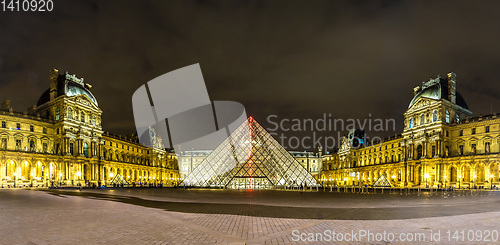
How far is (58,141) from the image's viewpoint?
4634 centimetres

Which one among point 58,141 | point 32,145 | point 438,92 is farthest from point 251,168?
point 438,92

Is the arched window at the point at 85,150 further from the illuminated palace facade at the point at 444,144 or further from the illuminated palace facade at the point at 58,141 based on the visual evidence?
the illuminated palace facade at the point at 444,144

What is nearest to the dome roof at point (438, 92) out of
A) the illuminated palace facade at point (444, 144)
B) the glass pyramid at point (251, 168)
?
the illuminated palace facade at point (444, 144)

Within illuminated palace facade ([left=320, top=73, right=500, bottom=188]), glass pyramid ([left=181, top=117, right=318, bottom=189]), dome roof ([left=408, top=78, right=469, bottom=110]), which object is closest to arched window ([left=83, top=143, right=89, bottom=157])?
glass pyramid ([left=181, top=117, right=318, bottom=189])

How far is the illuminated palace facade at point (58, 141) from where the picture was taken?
40031mm

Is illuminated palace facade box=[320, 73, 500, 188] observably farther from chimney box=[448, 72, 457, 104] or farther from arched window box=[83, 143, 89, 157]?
arched window box=[83, 143, 89, 157]

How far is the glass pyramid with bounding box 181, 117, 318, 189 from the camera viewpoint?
38.4 m

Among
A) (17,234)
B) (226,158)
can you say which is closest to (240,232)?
(17,234)

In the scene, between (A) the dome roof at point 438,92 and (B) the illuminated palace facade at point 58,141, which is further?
(A) the dome roof at point 438,92

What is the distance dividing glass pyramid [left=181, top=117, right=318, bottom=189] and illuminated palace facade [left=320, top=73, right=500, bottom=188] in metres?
9.29

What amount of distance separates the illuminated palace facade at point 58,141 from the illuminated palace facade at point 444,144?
40149 millimetres

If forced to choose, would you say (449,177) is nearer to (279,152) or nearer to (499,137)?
(499,137)

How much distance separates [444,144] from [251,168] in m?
31.9

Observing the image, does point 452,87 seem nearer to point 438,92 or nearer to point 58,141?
point 438,92
